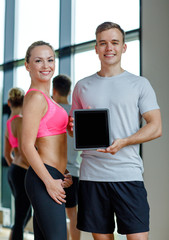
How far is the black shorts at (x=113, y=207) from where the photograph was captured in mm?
1522

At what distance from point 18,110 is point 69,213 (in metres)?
1.09

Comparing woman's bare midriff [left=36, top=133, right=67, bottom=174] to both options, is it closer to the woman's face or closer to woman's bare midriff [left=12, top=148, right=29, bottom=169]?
the woman's face

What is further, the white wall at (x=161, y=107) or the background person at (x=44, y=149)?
the white wall at (x=161, y=107)

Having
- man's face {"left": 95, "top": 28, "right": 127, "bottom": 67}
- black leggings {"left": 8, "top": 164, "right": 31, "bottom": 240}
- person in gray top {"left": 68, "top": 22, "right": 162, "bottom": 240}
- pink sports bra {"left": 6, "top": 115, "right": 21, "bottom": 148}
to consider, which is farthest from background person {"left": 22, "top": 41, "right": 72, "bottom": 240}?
pink sports bra {"left": 6, "top": 115, "right": 21, "bottom": 148}

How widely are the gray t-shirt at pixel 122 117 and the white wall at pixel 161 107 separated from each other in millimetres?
1030

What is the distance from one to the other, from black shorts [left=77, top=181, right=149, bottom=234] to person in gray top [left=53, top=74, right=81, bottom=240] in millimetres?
854

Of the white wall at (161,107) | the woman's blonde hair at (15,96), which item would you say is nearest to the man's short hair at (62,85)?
the woman's blonde hair at (15,96)

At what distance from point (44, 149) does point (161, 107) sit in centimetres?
133

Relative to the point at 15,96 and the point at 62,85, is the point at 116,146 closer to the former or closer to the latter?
the point at 62,85

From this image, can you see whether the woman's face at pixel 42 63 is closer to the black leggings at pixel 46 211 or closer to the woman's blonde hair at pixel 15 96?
the black leggings at pixel 46 211

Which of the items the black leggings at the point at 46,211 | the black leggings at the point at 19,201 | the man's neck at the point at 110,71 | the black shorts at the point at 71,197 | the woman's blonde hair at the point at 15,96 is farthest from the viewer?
the woman's blonde hair at the point at 15,96

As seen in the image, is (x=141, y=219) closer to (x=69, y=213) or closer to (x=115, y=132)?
(x=115, y=132)

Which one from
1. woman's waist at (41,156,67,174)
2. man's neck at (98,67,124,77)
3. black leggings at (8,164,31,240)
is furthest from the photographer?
black leggings at (8,164,31,240)

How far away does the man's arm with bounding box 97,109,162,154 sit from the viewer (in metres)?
1.45
